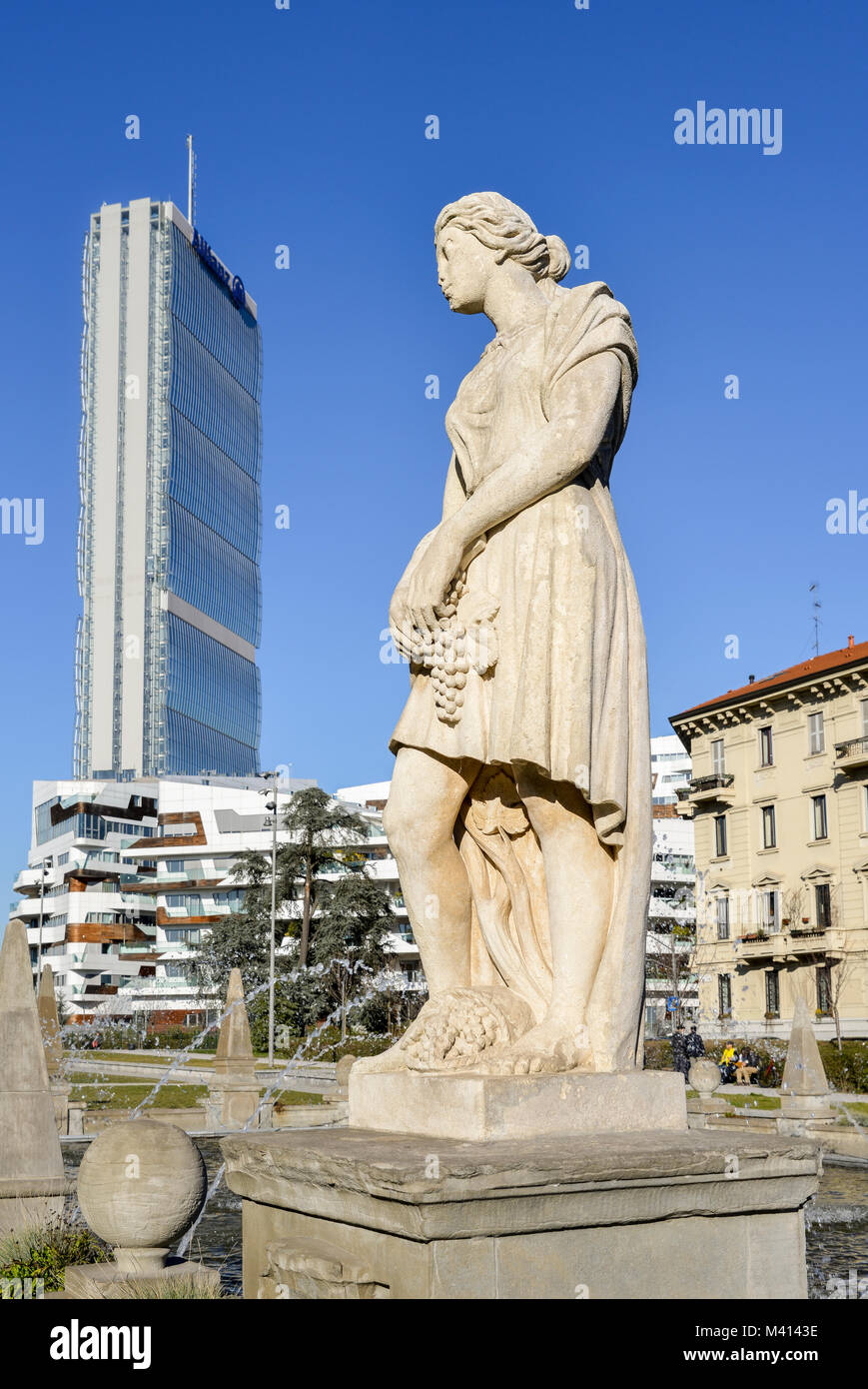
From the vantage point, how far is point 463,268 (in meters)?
4.82

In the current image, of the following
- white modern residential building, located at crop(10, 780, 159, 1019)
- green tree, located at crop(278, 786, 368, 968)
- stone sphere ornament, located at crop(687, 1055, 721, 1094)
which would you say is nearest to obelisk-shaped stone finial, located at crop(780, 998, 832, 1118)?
stone sphere ornament, located at crop(687, 1055, 721, 1094)

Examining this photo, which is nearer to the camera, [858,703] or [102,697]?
[858,703]

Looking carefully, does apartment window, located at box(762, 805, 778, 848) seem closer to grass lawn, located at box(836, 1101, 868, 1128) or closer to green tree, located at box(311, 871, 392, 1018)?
green tree, located at box(311, 871, 392, 1018)

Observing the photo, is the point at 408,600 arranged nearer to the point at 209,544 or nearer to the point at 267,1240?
the point at 267,1240

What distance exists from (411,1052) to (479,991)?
1.02 ft

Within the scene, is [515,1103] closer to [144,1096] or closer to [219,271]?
[144,1096]

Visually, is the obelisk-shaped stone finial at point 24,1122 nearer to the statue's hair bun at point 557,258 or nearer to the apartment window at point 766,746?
the statue's hair bun at point 557,258

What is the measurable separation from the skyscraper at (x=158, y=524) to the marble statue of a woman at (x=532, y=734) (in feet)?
460

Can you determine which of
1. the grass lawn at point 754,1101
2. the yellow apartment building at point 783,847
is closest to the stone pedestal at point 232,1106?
the grass lawn at point 754,1101

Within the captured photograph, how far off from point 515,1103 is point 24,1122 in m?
5.30

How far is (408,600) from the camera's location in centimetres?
451

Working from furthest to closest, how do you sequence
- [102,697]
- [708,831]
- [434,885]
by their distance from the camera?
[102,697]
[708,831]
[434,885]

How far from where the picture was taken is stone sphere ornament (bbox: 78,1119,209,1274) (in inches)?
195
